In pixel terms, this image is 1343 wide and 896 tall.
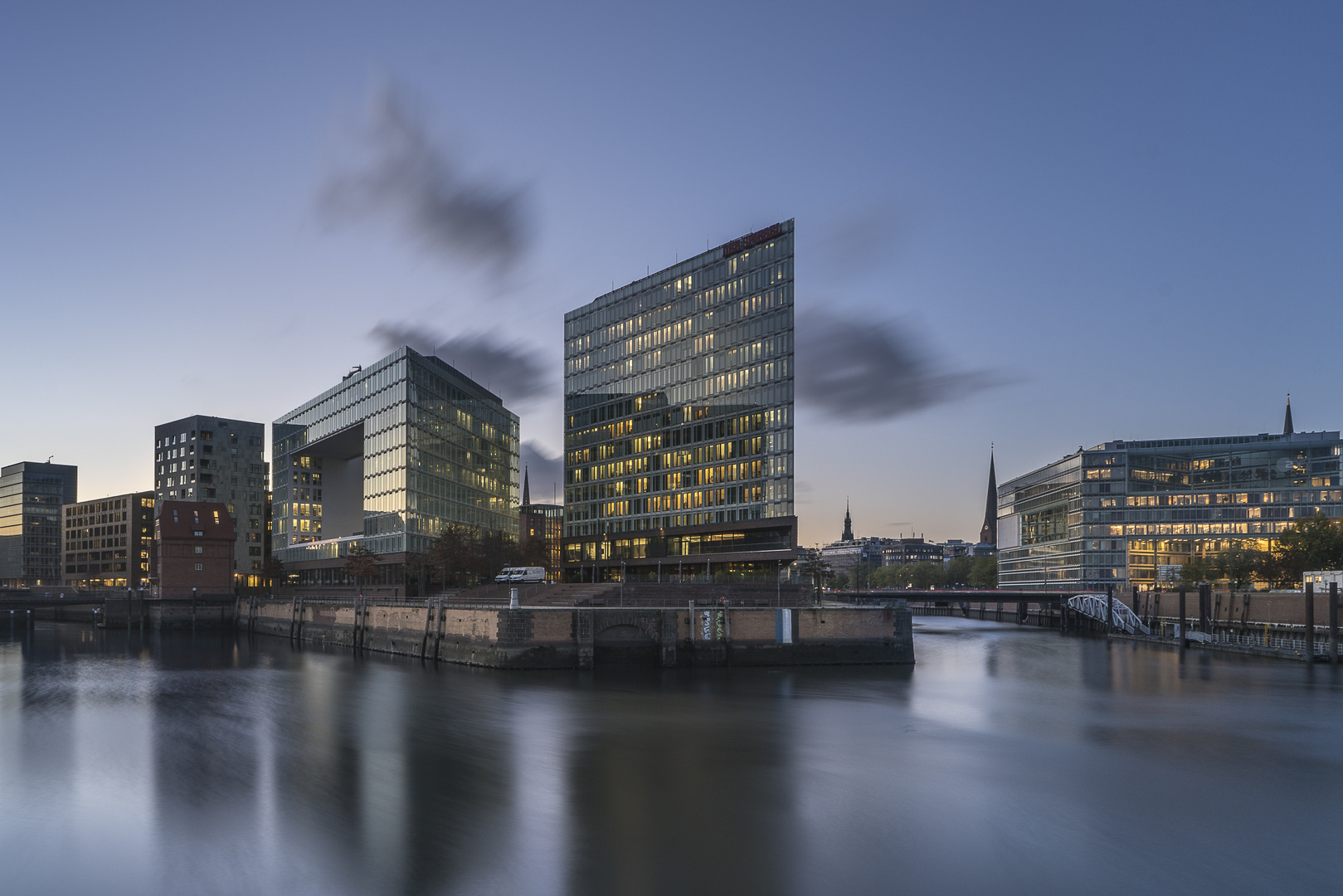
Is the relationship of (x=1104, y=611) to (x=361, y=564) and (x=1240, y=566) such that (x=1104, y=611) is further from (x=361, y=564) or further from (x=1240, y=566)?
(x=361, y=564)

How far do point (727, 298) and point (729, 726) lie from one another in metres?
97.7

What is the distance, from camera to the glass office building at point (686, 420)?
421 feet

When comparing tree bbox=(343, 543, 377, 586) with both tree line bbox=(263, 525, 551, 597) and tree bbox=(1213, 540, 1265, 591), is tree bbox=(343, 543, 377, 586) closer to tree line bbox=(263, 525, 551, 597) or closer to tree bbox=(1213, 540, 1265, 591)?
tree line bbox=(263, 525, 551, 597)

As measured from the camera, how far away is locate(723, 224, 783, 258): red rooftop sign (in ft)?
424

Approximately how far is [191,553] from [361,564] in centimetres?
3467

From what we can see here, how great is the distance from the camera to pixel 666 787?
1265 inches

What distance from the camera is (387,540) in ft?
428

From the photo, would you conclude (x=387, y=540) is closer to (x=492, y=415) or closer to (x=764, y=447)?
(x=492, y=415)

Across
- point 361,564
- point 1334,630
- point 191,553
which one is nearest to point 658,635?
point 1334,630

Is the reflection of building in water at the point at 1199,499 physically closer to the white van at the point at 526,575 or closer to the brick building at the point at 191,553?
the white van at the point at 526,575

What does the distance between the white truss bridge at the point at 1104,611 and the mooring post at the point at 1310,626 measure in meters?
43.4

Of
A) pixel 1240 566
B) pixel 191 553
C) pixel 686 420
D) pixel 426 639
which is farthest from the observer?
pixel 191 553

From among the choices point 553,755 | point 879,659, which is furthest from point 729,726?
point 879,659

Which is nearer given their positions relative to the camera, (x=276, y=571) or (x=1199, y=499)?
(x=276, y=571)
